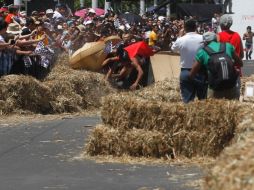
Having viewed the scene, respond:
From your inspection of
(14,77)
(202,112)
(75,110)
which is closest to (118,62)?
(75,110)

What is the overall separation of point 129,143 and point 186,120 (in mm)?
779

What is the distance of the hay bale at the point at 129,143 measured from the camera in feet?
31.0

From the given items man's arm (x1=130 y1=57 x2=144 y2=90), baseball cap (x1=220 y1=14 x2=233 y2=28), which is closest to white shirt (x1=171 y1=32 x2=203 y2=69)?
baseball cap (x1=220 y1=14 x2=233 y2=28)

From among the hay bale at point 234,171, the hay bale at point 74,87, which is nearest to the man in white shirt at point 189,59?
the hay bale at point 74,87

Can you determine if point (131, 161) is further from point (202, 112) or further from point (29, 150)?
point (29, 150)

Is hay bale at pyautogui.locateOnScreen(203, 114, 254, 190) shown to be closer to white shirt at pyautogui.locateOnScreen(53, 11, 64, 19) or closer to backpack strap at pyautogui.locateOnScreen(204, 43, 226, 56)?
backpack strap at pyautogui.locateOnScreen(204, 43, 226, 56)

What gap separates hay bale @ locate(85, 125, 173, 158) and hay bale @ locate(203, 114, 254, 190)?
15.3 ft

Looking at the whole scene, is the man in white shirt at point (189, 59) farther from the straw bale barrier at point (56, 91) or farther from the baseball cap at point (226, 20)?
the straw bale barrier at point (56, 91)

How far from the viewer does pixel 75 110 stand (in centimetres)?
1548

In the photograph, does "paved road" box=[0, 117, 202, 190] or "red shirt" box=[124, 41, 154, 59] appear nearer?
"paved road" box=[0, 117, 202, 190]

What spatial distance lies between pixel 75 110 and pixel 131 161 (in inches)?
246

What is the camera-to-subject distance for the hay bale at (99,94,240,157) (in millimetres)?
9203

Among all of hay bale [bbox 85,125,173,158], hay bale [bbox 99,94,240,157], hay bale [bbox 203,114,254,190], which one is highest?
hay bale [bbox 203,114,254,190]

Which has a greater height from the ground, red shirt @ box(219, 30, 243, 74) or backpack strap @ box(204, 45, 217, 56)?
red shirt @ box(219, 30, 243, 74)
